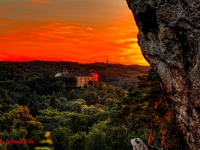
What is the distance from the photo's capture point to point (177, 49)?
10469mm

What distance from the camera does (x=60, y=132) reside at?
3631 cm

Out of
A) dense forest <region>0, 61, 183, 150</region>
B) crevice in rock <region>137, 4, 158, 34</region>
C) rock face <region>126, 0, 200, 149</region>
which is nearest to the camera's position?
rock face <region>126, 0, 200, 149</region>

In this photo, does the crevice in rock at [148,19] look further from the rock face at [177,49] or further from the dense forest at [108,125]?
the dense forest at [108,125]

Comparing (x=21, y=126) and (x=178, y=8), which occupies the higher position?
(x=178, y=8)

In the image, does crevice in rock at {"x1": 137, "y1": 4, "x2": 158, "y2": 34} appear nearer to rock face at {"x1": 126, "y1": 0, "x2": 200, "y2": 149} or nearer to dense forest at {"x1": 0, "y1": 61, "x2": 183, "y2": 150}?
rock face at {"x1": 126, "y1": 0, "x2": 200, "y2": 149}

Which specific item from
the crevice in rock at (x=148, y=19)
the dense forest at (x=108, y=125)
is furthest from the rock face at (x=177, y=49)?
the dense forest at (x=108, y=125)

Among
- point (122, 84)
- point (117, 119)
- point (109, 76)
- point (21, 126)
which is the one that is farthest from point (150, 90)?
point (109, 76)

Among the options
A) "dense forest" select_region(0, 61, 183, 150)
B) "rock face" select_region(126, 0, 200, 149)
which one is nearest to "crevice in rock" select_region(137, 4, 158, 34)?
"rock face" select_region(126, 0, 200, 149)

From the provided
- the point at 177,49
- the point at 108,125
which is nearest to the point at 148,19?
the point at 177,49

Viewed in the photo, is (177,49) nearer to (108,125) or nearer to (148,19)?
(148,19)

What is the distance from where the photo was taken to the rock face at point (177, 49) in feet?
32.6

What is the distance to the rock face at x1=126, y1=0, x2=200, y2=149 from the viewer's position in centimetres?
995

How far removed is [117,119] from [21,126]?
25.5m

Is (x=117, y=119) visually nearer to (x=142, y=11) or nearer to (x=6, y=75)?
(x=142, y=11)
